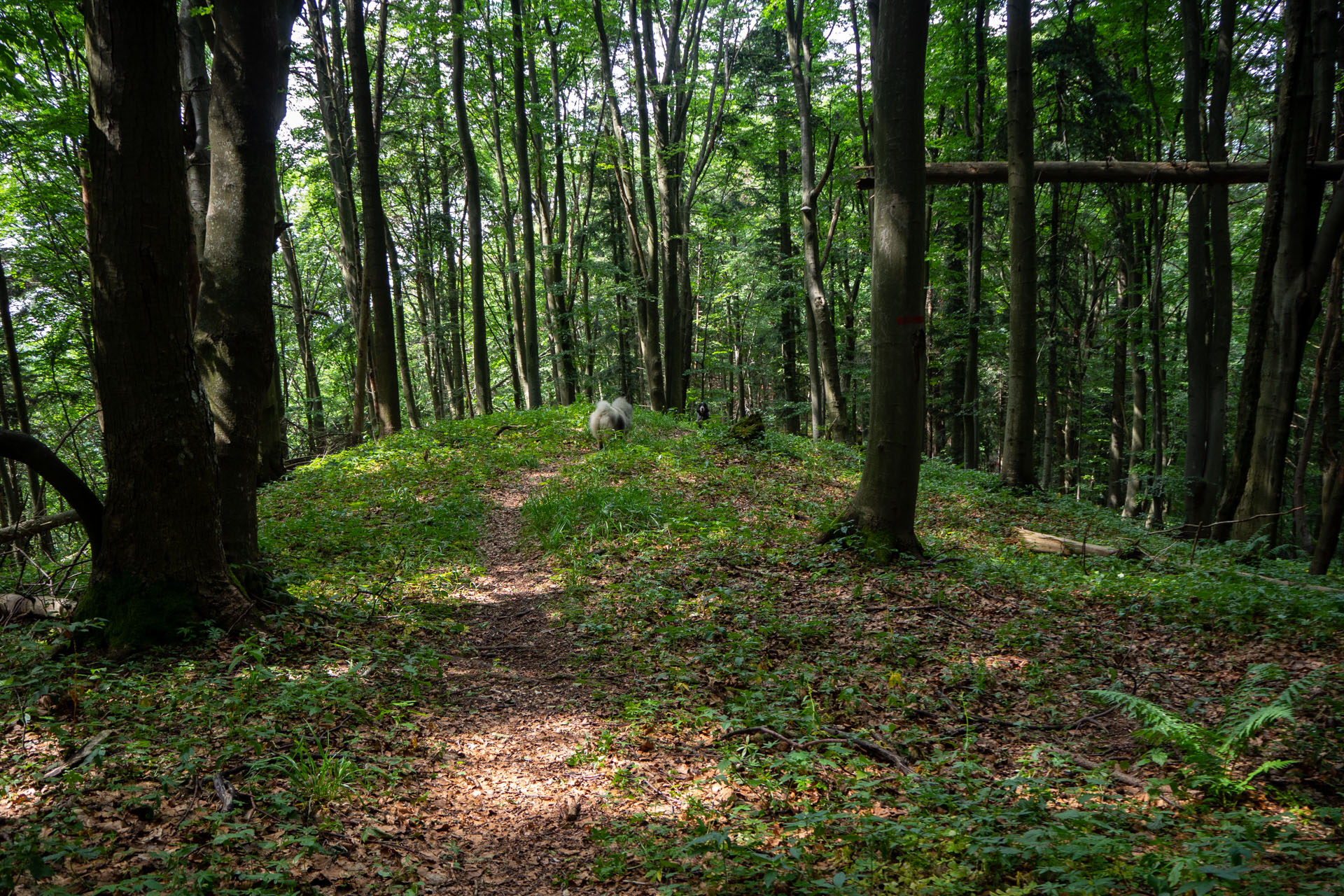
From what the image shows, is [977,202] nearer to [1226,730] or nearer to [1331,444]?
[1331,444]

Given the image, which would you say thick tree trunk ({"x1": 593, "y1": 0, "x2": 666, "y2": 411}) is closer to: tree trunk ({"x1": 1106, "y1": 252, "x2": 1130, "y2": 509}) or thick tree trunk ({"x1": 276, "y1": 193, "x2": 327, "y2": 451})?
thick tree trunk ({"x1": 276, "y1": 193, "x2": 327, "y2": 451})

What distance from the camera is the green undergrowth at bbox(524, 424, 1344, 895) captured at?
2.55m

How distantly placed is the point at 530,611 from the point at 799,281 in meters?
18.8

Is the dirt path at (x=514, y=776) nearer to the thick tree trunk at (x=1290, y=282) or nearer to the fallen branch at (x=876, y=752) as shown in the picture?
the fallen branch at (x=876, y=752)

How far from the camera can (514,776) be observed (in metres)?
3.60

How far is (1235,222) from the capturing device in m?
17.6

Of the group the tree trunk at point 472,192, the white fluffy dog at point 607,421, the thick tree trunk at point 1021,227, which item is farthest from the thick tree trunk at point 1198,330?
the tree trunk at point 472,192

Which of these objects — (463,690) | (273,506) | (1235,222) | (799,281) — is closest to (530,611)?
(463,690)

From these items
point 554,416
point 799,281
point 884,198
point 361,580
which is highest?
point 799,281

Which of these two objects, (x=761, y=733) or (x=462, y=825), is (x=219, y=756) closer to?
(x=462, y=825)

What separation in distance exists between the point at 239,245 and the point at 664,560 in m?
4.80

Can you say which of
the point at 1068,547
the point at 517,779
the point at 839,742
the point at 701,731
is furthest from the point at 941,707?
the point at 1068,547

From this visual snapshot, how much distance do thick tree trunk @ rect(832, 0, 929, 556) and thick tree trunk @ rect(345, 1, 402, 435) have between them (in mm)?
9273

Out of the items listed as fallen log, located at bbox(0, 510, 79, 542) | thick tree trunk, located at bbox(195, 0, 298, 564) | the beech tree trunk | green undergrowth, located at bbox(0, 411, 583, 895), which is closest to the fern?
green undergrowth, located at bbox(0, 411, 583, 895)
